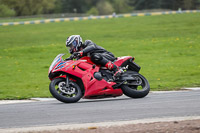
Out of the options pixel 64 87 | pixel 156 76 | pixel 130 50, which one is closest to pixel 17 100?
pixel 64 87

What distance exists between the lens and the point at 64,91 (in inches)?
323

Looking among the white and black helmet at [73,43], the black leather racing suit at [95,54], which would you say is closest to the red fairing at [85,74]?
the black leather racing suit at [95,54]

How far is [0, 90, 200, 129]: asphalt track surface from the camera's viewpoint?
6.48 m

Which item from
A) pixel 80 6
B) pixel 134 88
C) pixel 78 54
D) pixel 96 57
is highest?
pixel 78 54

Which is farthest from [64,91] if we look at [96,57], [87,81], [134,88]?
[134,88]

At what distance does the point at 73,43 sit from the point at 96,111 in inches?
75.7

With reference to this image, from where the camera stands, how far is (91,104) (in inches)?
319

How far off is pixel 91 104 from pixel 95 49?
124 cm

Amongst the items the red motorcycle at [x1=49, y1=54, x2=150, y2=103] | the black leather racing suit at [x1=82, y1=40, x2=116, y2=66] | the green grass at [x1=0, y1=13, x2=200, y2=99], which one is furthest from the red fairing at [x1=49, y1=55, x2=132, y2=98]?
the green grass at [x1=0, y1=13, x2=200, y2=99]

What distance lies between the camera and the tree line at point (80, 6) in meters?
99.6

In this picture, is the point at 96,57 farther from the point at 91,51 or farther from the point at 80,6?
the point at 80,6

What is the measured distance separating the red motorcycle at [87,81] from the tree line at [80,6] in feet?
261

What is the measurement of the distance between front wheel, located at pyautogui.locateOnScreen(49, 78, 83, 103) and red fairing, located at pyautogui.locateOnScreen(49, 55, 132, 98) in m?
0.16

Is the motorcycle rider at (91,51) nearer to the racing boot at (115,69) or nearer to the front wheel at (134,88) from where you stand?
the racing boot at (115,69)
